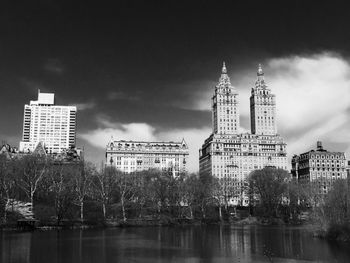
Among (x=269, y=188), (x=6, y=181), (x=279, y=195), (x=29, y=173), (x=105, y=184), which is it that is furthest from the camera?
(x=269, y=188)

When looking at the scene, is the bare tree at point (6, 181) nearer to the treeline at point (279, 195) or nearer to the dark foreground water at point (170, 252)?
the dark foreground water at point (170, 252)

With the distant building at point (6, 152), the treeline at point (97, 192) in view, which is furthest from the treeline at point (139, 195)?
the distant building at point (6, 152)

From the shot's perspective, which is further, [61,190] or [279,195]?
[279,195]

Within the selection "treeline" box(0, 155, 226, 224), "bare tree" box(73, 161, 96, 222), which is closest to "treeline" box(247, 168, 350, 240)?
"treeline" box(0, 155, 226, 224)

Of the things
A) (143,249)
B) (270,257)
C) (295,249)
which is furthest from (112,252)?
(295,249)

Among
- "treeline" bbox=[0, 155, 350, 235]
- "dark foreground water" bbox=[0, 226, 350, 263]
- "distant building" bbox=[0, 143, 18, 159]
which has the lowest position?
"dark foreground water" bbox=[0, 226, 350, 263]

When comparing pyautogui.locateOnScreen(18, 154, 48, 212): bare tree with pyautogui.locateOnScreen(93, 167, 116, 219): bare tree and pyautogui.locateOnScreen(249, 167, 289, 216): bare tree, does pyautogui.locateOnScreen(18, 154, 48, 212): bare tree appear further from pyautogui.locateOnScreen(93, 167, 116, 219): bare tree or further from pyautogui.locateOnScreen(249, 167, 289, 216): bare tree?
pyautogui.locateOnScreen(249, 167, 289, 216): bare tree

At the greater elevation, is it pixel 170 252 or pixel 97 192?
pixel 97 192

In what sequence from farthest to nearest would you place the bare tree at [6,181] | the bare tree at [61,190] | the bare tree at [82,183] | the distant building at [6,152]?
the distant building at [6,152]
the bare tree at [82,183]
the bare tree at [61,190]
the bare tree at [6,181]

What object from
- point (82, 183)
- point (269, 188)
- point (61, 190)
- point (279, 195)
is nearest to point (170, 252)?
point (61, 190)

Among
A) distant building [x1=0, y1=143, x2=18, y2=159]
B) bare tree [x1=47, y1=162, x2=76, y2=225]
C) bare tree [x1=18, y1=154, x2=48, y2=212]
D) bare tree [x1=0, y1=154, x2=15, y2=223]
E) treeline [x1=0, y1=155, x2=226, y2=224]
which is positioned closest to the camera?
bare tree [x1=0, y1=154, x2=15, y2=223]

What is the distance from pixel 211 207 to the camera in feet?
431

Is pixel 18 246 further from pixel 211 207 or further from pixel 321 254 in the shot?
pixel 211 207

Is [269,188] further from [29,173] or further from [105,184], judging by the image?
[29,173]
